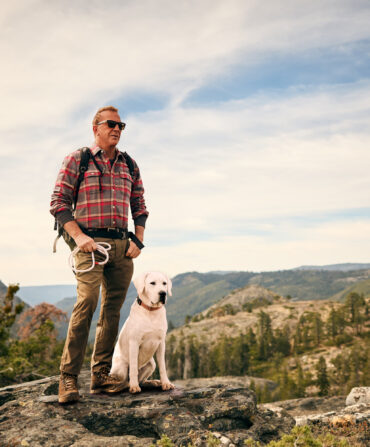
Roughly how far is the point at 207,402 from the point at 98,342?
2.74 metres

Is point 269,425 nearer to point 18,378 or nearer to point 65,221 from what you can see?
point 65,221

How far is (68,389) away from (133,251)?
3.06 meters

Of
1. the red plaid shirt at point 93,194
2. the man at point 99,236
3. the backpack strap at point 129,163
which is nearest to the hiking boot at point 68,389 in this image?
the man at point 99,236

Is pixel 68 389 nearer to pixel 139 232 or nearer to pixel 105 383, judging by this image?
pixel 105 383

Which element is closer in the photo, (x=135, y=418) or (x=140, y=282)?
(x=135, y=418)

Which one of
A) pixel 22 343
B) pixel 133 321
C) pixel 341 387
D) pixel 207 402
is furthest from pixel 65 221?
pixel 341 387

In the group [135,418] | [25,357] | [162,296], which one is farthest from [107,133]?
[25,357]

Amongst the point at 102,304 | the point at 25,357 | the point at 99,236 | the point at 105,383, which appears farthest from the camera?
the point at 25,357

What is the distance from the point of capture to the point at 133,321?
27.2ft

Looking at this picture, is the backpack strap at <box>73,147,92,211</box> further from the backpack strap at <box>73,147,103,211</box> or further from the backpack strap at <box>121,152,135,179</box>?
the backpack strap at <box>121,152,135,179</box>

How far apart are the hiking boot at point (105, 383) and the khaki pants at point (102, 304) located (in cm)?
14

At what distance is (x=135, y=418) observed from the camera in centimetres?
777

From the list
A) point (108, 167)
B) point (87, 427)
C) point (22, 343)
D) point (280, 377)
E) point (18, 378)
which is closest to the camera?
point (87, 427)

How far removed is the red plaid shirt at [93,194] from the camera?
8.11 meters
